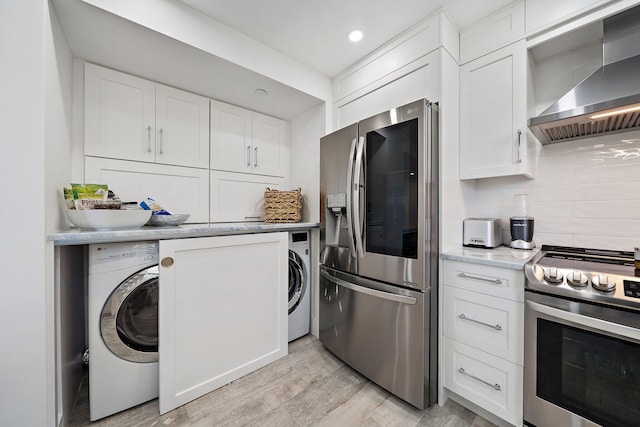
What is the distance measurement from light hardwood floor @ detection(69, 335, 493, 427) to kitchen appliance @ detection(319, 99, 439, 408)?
0.10 metres

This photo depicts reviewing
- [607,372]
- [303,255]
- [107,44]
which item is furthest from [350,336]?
[107,44]

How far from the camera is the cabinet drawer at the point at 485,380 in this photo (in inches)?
48.9

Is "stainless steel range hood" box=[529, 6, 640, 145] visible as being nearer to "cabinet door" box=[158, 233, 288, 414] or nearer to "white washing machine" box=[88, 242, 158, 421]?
"cabinet door" box=[158, 233, 288, 414]

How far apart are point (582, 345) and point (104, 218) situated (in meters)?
2.34

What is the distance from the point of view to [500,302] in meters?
1.29

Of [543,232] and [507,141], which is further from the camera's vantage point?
[543,232]

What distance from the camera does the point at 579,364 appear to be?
1058mm

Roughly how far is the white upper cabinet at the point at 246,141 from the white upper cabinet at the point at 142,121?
10 cm

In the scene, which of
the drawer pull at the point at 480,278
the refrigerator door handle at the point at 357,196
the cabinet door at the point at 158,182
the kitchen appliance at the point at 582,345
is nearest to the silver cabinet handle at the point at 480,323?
the kitchen appliance at the point at 582,345

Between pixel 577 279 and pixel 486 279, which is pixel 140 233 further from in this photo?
pixel 577 279

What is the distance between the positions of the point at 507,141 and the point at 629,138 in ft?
2.05

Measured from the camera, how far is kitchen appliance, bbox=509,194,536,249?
167 centimetres

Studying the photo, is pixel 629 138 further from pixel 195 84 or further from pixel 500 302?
pixel 195 84

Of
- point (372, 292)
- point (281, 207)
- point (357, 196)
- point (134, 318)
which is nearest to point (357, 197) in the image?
point (357, 196)
